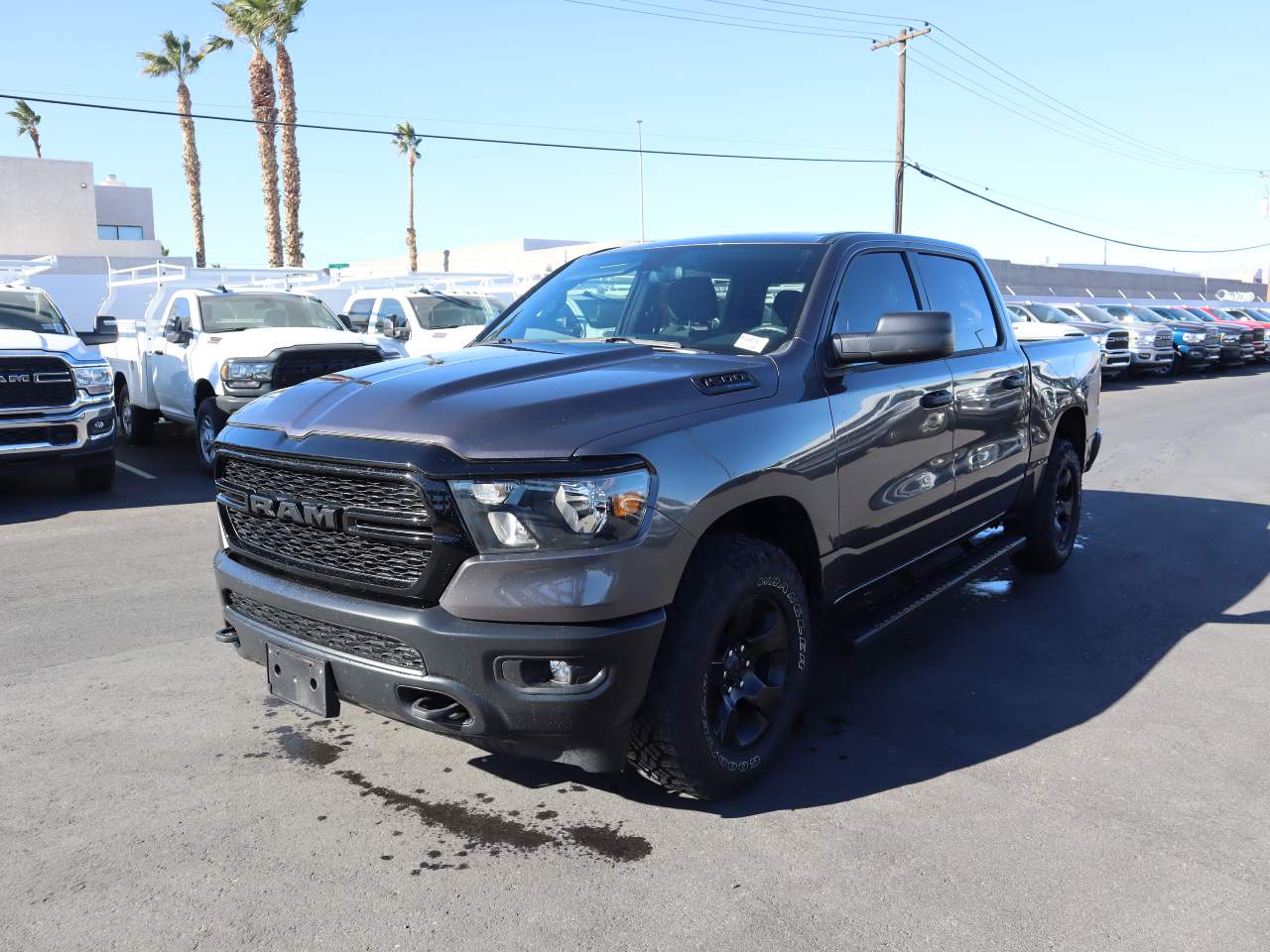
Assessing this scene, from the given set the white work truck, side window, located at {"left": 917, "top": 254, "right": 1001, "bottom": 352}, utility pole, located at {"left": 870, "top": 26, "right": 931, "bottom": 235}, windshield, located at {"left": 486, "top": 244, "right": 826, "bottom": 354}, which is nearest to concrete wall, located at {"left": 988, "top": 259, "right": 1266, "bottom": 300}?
utility pole, located at {"left": 870, "top": 26, "right": 931, "bottom": 235}

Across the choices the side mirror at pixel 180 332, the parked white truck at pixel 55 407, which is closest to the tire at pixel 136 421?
the side mirror at pixel 180 332

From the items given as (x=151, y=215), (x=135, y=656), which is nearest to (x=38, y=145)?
(x=151, y=215)

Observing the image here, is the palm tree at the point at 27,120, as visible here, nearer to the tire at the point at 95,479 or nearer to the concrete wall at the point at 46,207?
the concrete wall at the point at 46,207

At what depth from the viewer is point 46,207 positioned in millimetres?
42406

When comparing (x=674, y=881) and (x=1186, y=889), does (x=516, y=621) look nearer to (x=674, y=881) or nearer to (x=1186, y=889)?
(x=674, y=881)

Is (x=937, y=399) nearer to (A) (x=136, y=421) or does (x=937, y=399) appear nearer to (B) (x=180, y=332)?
(B) (x=180, y=332)

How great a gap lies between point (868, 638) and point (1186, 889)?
132 cm

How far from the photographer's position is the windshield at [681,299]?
4.01 metres

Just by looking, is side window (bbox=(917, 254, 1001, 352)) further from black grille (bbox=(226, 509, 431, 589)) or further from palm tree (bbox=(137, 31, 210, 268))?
palm tree (bbox=(137, 31, 210, 268))

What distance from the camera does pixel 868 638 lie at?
12.8 ft

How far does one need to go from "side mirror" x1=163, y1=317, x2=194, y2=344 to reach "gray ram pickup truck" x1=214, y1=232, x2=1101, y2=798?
7.52m

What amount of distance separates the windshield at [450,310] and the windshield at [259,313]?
9.41 feet

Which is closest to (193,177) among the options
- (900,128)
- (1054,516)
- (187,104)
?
(187,104)

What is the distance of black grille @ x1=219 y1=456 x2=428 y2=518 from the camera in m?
2.96
